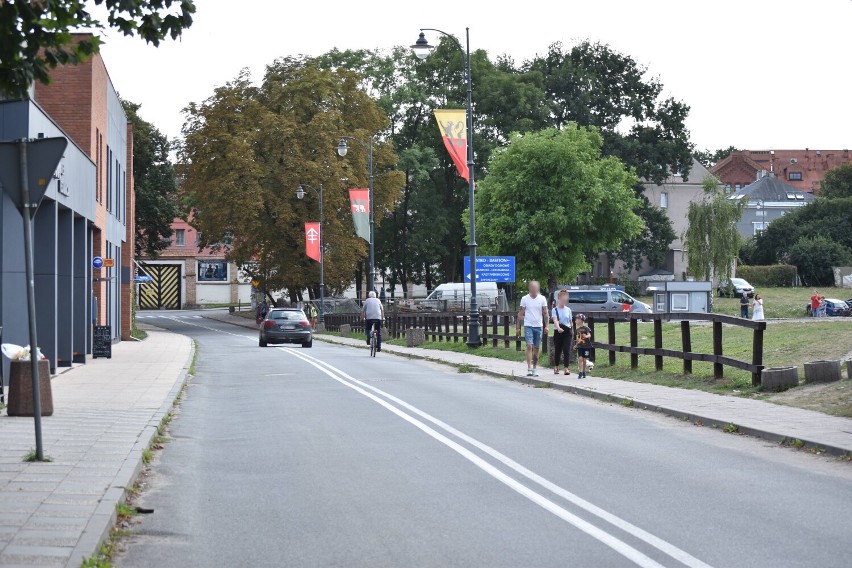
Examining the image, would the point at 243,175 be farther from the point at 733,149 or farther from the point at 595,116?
the point at 733,149

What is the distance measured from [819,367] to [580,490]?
8.85 m

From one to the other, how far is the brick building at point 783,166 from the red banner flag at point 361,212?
341 feet

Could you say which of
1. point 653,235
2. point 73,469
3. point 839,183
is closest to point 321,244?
point 653,235

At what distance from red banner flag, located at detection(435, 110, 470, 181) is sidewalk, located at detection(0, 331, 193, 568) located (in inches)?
529

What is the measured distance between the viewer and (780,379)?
17047 millimetres

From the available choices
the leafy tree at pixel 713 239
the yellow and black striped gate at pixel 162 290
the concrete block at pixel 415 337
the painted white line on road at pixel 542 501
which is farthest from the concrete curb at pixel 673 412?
the yellow and black striped gate at pixel 162 290

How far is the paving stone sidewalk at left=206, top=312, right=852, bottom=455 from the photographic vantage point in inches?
487

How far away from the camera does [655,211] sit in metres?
82.2

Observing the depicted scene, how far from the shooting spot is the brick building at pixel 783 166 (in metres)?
148

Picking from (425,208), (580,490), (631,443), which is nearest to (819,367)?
(631,443)

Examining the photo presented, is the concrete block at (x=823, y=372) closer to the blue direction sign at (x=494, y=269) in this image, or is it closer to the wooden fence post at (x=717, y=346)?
the wooden fence post at (x=717, y=346)

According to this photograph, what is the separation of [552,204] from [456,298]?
24.6ft

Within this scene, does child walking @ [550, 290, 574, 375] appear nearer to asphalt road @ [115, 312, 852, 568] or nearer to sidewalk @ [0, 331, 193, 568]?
asphalt road @ [115, 312, 852, 568]

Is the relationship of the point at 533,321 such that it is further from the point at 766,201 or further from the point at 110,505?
the point at 766,201
